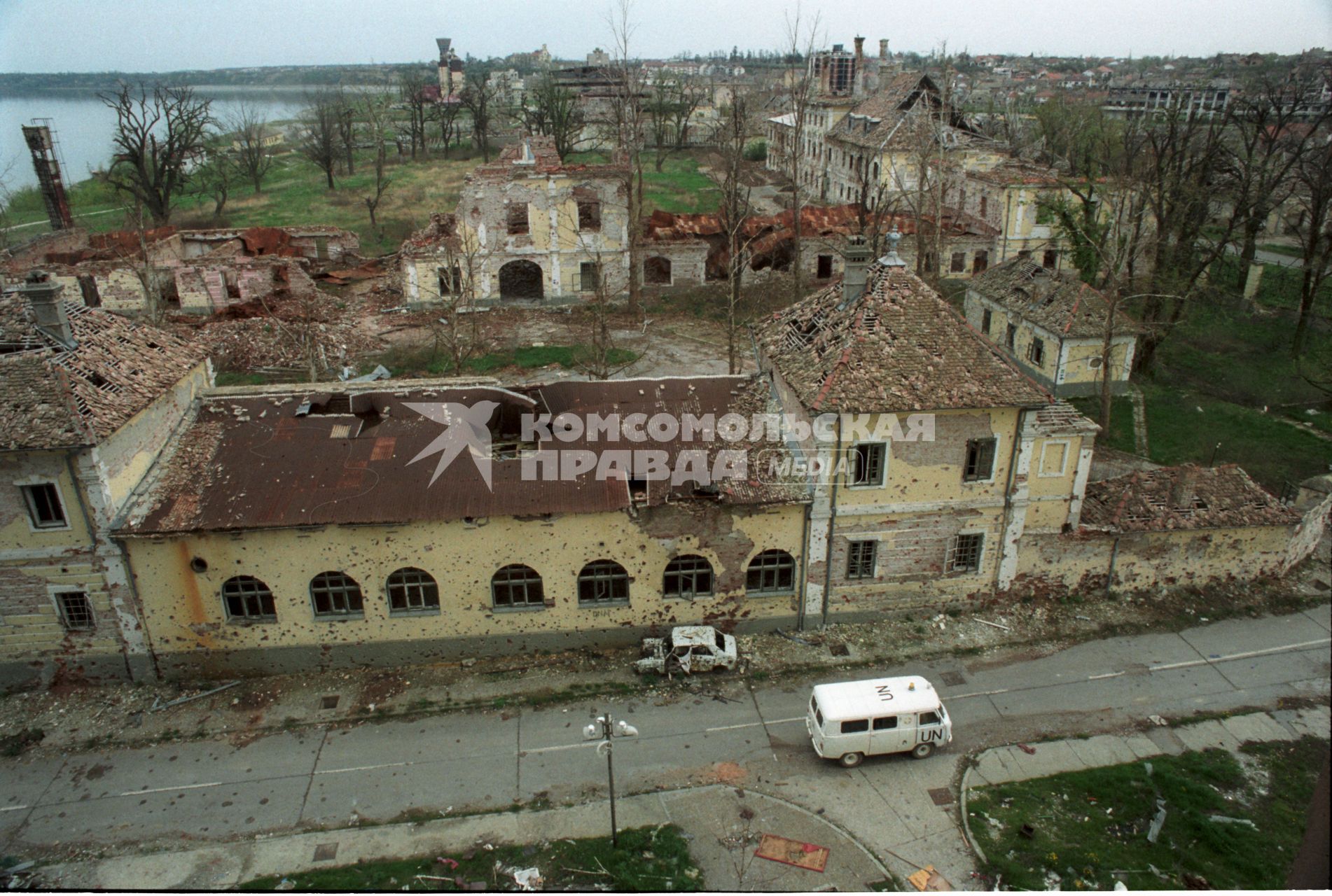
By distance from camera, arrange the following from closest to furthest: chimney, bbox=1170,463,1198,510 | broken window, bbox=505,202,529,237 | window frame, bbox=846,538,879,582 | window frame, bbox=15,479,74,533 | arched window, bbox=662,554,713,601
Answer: window frame, bbox=15,479,74,533 < arched window, bbox=662,554,713,601 < window frame, bbox=846,538,879,582 < chimney, bbox=1170,463,1198,510 < broken window, bbox=505,202,529,237

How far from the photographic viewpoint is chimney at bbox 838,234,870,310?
73.6ft

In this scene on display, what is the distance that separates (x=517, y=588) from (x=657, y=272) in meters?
33.9

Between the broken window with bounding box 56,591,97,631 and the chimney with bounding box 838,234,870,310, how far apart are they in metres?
20.2

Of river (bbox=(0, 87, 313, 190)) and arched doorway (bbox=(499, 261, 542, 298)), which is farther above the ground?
river (bbox=(0, 87, 313, 190))

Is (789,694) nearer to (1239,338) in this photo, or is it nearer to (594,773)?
(594,773)

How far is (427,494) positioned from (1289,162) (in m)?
43.7

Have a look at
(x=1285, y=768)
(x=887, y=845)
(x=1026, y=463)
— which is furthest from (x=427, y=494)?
(x=1285, y=768)

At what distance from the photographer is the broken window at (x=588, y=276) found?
49.0 meters

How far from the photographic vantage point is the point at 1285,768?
18.3 metres

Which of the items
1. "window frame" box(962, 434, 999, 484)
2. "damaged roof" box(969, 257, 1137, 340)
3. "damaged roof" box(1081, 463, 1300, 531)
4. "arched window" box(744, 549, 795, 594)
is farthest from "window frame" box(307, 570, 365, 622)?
"damaged roof" box(969, 257, 1137, 340)

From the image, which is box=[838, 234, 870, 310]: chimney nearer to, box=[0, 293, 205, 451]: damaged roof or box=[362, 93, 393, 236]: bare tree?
box=[0, 293, 205, 451]: damaged roof

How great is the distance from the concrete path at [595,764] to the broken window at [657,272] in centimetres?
3476

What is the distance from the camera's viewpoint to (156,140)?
64.6m

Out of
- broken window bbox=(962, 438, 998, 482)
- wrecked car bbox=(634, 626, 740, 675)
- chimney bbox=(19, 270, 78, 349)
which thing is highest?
chimney bbox=(19, 270, 78, 349)
